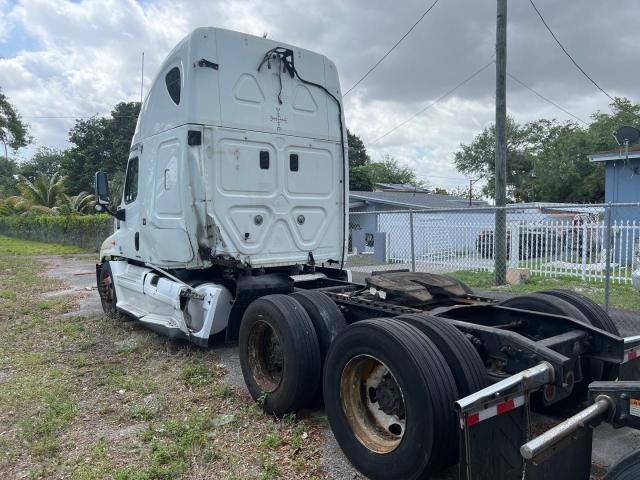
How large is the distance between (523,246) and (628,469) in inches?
460

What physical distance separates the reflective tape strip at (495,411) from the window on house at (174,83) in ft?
15.9

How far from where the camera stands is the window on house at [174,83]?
19.9ft

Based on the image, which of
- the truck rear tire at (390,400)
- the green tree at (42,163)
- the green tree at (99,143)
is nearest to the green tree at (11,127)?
the green tree at (99,143)

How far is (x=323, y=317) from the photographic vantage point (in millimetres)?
4438

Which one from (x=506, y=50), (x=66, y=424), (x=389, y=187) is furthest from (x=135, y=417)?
(x=389, y=187)

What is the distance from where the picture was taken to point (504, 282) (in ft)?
36.1

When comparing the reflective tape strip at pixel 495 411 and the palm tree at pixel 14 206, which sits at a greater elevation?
the palm tree at pixel 14 206

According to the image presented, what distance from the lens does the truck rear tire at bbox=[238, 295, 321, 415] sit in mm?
4188

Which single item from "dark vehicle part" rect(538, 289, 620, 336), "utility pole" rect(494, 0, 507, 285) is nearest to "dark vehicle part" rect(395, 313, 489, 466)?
"dark vehicle part" rect(538, 289, 620, 336)

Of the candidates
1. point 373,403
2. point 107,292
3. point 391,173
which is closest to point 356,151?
point 391,173

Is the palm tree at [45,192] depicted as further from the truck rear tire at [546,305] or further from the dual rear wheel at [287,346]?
the truck rear tire at [546,305]

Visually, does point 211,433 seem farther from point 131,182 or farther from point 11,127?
point 11,127

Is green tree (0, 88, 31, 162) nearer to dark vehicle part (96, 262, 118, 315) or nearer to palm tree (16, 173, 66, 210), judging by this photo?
palm tree (16, 173, 66, 210)

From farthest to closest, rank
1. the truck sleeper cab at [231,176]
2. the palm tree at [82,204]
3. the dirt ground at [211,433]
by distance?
the palm tree at [82,204] < the truck sleeper cab at [231,176] < the dirt ground at [211,433]
